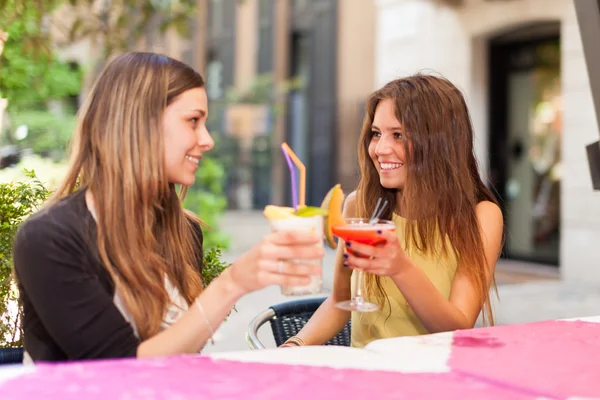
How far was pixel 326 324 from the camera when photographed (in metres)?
2.42

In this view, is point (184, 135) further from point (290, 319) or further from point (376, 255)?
point (290, 319)

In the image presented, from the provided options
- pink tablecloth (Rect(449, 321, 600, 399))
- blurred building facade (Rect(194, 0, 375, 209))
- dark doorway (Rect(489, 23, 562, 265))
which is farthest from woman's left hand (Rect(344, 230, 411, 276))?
blurred building facade (Rect(194, 0, 375, 209))

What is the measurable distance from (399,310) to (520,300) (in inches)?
180

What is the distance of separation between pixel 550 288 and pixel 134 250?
6248mm

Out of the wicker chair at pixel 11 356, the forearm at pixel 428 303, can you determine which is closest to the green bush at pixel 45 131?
the wicker chair at pixel 11 356

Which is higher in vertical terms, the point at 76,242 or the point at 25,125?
the point at 25,125

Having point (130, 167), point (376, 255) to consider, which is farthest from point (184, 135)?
point (376, 255)

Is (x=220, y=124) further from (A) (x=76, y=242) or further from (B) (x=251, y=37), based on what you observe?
(A) (x=76, y=242)

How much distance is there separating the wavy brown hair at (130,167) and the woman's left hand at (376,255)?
18.4 inches

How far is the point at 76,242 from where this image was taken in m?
1.66

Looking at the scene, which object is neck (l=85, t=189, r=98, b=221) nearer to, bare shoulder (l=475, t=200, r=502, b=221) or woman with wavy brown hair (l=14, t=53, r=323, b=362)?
woman with wavy brown hair (l=14, t=53, r=323, b=362)

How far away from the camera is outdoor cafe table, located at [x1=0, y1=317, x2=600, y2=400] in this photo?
133cm

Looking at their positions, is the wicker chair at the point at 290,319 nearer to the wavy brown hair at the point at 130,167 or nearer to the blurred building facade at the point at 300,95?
the wavy brown hair at the point at 130,167

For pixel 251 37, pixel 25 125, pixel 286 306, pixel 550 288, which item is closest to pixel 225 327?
pixel 286 306
